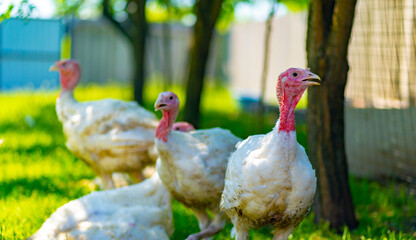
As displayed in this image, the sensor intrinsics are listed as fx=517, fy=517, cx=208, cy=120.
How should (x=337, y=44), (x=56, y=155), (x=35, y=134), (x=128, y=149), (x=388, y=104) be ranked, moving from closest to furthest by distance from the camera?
(x=337, y=44) < (x=128, y=149) < (x=388, y=104) < (x=56, y=155) < (x=35, y=134)

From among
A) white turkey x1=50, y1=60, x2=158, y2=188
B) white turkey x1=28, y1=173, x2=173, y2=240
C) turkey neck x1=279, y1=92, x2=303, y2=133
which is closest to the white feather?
white turkey x1=50, y1=60, x2=158, y2=188

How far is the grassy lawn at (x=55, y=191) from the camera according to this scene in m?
4.62

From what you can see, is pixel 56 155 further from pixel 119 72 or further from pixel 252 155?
pixel 119 72

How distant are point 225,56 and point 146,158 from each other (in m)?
13.6

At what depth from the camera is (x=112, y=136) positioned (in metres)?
5.42

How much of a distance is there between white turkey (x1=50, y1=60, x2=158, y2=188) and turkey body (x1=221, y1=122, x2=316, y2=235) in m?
2.08

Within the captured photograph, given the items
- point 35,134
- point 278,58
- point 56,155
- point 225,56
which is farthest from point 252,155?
point 225,56

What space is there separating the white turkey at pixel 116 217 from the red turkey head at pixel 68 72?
207 cm

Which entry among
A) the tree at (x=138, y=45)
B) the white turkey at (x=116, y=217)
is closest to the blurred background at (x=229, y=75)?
the tree at (x=138, y=45)

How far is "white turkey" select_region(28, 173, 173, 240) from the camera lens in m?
3.77

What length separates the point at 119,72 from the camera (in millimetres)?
19344

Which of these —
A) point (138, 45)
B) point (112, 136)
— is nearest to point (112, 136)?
point (112, 136)

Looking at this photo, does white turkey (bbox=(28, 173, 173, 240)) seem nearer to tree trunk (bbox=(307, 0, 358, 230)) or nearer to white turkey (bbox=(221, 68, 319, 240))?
white turkey (bbox=(221, 68, 319, 240))

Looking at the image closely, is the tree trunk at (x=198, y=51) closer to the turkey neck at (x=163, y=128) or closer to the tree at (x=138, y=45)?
the turkey neck at (x=163, y=128)
